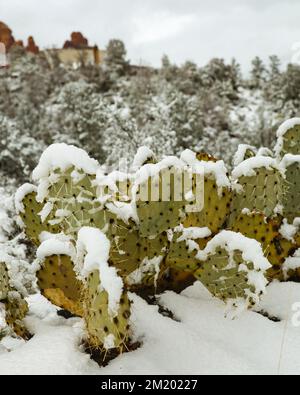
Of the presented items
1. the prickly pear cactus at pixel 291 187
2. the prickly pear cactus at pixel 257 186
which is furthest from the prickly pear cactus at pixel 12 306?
the prickly pear cactus at pixel 291 187

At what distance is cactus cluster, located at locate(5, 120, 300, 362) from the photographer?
6.09 feet

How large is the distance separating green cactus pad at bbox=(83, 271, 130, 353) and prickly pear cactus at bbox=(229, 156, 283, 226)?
3.25ft

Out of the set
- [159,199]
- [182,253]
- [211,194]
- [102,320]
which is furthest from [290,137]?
[102,320]

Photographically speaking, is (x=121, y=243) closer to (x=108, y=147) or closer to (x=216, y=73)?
(x=108, y=147)

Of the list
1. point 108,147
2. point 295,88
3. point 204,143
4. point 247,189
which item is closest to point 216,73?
Answer: point 295,88

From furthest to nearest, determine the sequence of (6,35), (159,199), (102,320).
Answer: (6,35)
(159,199)
(102,320)

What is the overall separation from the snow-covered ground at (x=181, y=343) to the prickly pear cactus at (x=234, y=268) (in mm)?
102

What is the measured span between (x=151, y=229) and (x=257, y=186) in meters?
0.73

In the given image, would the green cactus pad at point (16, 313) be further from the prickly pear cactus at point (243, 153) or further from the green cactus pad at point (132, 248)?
the prickly pear cactus at point (243, 153)

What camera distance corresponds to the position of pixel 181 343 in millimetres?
1928

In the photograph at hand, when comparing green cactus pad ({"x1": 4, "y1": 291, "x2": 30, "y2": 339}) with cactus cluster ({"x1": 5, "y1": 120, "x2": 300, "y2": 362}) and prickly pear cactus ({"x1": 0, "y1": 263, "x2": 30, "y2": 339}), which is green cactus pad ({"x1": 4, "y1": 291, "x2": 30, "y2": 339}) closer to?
prickly pear cactus ({"x1": 0, "y1": 263, "x2": 30, "y2": 339})

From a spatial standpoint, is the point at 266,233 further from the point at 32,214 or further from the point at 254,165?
the point at 32,214

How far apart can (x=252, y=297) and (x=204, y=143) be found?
51.4ft

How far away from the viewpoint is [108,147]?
15031mm
